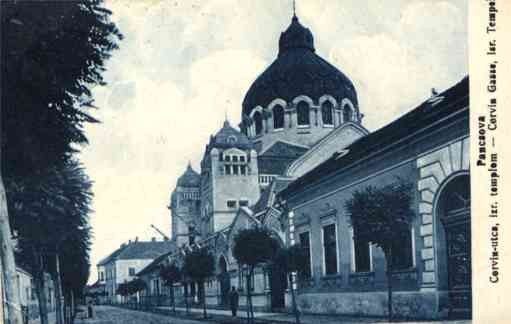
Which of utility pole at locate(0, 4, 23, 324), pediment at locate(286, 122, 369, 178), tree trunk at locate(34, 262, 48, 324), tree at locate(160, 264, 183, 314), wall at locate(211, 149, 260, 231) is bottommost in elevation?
tree at locate(160, 264, 183, 314)

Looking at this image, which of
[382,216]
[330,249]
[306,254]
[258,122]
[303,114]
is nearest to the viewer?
[382,216]

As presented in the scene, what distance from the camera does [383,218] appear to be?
41.5 ft

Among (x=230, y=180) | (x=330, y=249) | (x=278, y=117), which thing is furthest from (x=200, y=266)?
(x=330, y=249)

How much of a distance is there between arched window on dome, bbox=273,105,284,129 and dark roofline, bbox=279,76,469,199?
53.4ft

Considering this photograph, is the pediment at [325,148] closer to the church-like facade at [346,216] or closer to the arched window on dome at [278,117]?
the church-like facade at [346,216]

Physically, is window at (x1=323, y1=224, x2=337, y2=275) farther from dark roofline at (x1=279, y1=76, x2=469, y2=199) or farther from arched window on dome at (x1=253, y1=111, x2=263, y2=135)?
arched window on dome at (x1=253, y1=111, x2=263, y2=135)

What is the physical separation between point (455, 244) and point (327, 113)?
22.9m

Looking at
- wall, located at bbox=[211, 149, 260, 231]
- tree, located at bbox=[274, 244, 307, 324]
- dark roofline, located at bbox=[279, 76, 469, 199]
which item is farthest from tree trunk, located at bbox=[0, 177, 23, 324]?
wall, located at bbox=[211, 149, 260, 231]

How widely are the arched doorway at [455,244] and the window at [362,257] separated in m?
2.89

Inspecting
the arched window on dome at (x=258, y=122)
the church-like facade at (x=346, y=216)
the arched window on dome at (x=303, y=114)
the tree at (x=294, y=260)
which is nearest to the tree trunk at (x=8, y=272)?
the church-like facade at (x=346, y=216)

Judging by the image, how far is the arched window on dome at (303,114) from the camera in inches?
1345

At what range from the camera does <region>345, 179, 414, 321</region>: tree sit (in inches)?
495

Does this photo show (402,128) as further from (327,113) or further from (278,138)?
(327,113)

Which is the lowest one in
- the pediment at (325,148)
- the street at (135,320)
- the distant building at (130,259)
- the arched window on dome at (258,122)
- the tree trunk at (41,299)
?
the distant building at (130,259)
